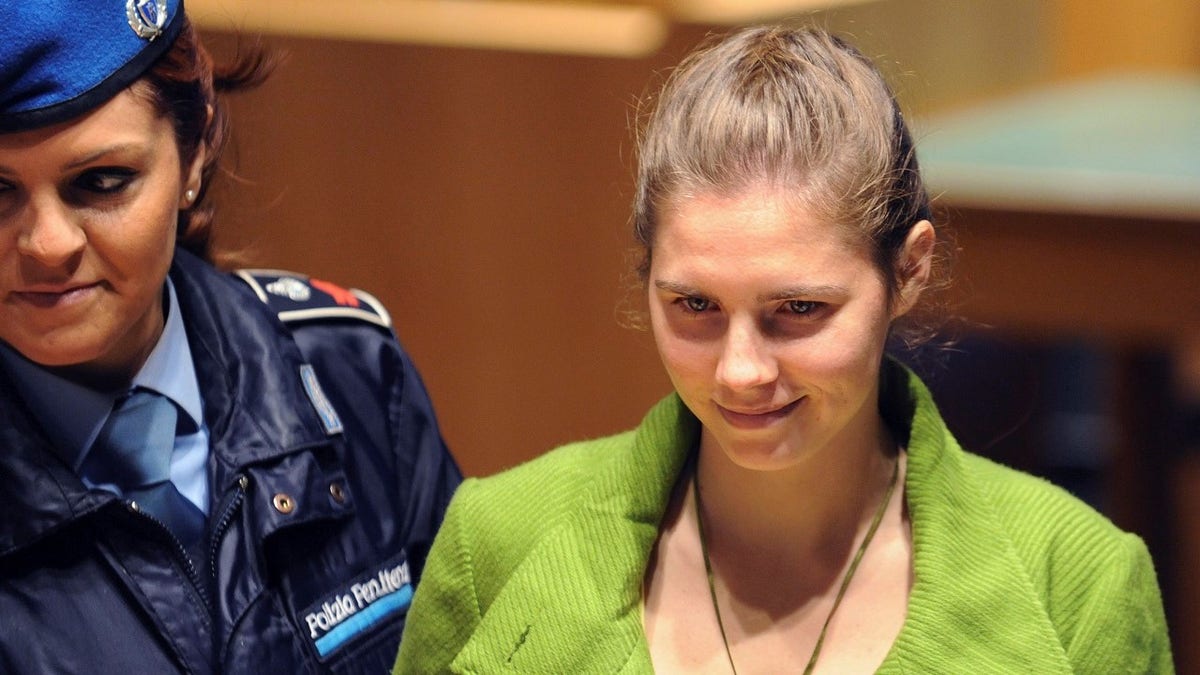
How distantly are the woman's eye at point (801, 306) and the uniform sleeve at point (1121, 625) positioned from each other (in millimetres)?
413

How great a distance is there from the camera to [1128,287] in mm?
3496

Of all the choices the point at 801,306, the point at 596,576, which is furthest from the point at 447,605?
the point at 801,306

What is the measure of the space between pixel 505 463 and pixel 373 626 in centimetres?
104

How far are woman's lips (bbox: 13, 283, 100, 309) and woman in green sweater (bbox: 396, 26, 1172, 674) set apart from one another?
466mm

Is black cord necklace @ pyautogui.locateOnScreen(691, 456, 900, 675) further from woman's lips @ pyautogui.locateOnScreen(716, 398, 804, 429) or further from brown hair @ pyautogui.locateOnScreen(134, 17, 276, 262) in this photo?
brown hair @ pyautogui.locateOnScreen(134, 17, 276, 262)

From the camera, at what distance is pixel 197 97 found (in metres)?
1.83

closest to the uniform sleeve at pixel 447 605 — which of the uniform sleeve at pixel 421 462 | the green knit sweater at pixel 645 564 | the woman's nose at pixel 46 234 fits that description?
the green knit sweater at pixel 645 564

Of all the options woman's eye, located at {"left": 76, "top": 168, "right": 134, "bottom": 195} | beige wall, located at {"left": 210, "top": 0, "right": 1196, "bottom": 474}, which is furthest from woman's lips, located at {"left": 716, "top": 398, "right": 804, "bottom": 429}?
beige wall, located at {"left": 210, "top": 0, "right": 1196, "bottom": 474}

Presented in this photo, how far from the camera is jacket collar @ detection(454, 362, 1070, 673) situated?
1566 millimetres

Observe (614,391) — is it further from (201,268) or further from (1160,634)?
(1160,634)

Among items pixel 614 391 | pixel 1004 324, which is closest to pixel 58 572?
pixel 614 391

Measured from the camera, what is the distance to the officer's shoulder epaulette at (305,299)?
207cm

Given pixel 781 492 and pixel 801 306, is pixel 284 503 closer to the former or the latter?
pixel 781 492

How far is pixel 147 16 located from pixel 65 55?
118 millimetres
